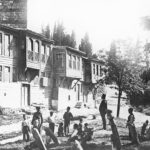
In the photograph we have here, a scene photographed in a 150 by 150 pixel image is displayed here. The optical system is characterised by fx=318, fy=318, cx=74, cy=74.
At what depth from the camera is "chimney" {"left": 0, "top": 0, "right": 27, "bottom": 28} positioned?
12289 millimetres

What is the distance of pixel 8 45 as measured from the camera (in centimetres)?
1189

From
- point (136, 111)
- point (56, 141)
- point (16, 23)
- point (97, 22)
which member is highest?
point (16, 23)

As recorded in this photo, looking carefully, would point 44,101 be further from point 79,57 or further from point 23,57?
point 79,57

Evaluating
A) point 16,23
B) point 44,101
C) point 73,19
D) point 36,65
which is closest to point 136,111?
point 73,19

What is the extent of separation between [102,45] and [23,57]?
5.65m

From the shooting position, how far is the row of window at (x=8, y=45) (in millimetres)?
11680

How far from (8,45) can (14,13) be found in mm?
1558

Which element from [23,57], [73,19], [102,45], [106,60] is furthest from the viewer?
[23,57]

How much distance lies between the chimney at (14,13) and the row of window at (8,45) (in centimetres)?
88

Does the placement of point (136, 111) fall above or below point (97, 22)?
below

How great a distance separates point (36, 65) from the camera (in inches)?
496

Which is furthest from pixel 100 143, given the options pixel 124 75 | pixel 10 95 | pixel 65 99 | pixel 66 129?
pixel 10 95

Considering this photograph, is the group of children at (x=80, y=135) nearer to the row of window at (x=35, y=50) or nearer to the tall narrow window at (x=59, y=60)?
the tall narrow window at (x=59, y=60)

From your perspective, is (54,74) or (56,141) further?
(54,74)
